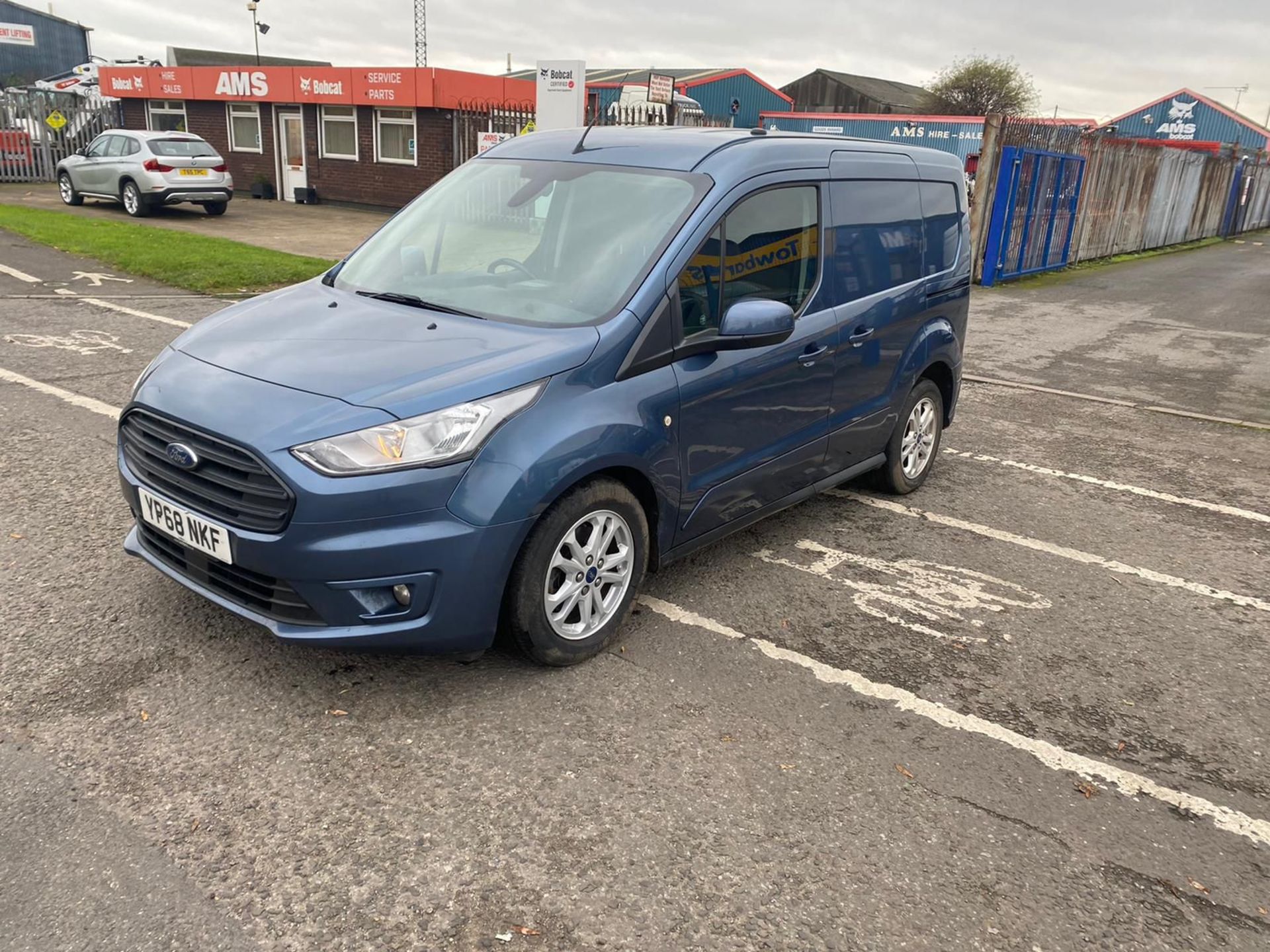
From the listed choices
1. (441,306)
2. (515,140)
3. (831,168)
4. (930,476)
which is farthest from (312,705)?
(930,476)

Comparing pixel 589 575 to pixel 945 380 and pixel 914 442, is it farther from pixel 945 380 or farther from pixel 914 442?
pixel 945 380

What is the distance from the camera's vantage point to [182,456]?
130 inches

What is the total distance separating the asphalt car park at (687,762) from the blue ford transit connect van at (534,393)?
351mm

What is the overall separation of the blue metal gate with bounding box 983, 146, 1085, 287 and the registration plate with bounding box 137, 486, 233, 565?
15.2 metres

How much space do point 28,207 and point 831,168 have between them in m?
19.5

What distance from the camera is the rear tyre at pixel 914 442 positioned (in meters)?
5.70

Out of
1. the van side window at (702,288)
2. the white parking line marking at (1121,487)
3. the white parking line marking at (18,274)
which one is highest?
the van side window at (702,288)

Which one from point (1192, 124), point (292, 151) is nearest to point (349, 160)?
point (292, 151)

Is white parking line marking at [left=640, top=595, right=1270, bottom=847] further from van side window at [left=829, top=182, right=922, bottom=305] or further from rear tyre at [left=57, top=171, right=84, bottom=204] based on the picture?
rear tyre at [left=57, top=171, right=84, bottom=204]

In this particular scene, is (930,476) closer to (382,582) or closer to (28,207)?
(382,582)

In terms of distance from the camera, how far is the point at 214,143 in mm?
27656

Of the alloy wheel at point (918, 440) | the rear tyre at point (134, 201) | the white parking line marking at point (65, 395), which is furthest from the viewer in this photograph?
the rear tyre at point (134, 201)

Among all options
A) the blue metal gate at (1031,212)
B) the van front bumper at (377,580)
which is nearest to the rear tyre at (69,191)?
the blue metal gate at (1031,212)

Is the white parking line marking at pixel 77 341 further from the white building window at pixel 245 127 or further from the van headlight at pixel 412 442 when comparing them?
the white building window at pixel 245 127
